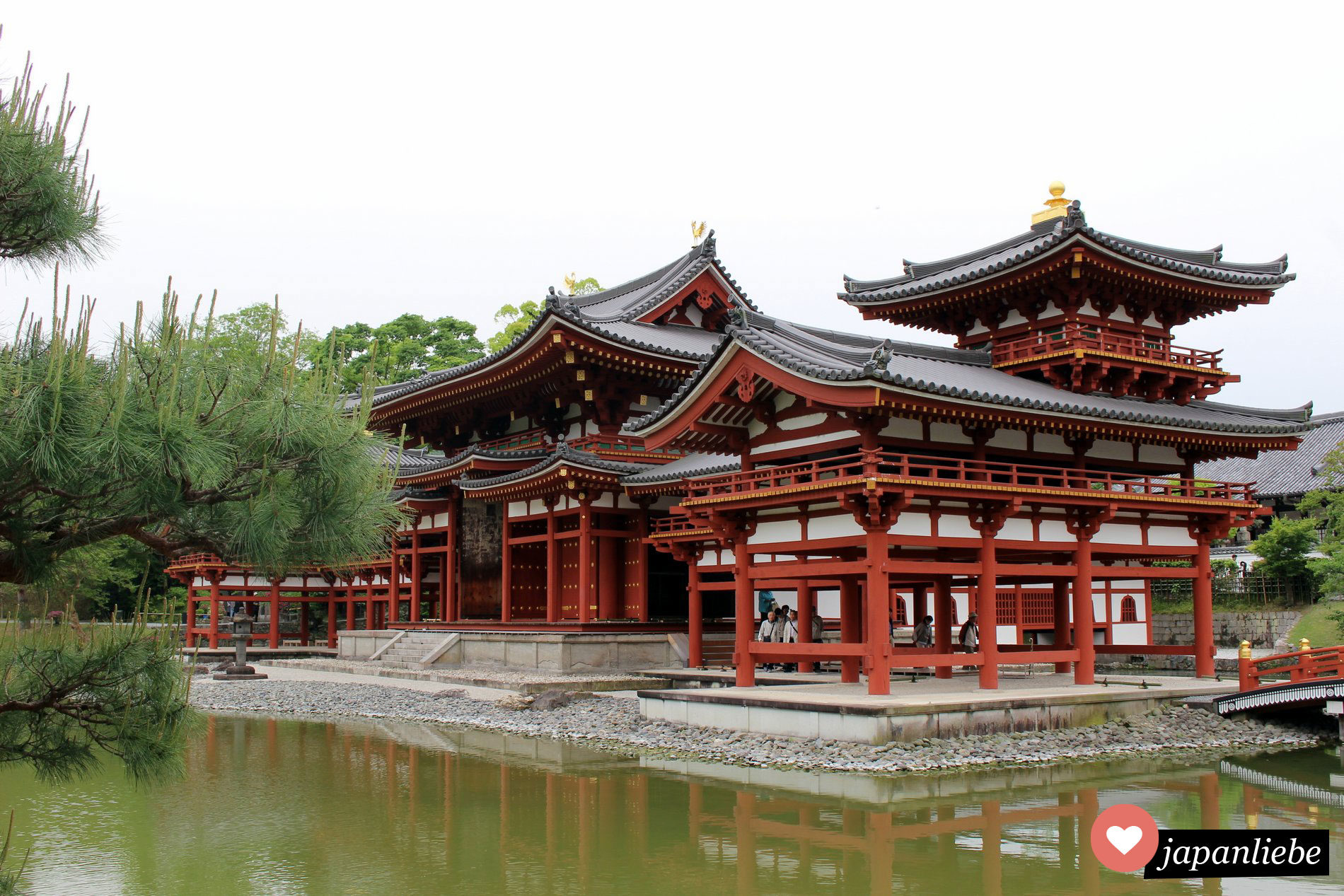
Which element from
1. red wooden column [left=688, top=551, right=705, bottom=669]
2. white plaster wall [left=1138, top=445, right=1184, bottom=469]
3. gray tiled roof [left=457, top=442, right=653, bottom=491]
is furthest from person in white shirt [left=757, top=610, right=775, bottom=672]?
white plaster wall [left=1138, top=445, right=1184, bottom=469]

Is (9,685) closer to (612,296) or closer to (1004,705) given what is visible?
(1004,705)

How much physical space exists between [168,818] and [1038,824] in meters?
9.49

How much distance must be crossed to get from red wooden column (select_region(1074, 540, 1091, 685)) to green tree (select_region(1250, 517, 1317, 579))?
16.8 meters

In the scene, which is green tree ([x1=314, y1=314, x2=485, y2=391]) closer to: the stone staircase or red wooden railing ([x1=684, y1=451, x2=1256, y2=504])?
the stone staircase

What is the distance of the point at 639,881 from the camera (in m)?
9.77

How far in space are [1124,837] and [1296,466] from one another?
115 feet

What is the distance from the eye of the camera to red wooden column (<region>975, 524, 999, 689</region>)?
17.6 metres

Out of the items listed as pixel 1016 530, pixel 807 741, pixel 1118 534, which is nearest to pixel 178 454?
pixel 807 741

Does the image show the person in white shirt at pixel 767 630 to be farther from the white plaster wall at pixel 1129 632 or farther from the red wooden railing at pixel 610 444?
the white plaster wall at pixel 1129 632

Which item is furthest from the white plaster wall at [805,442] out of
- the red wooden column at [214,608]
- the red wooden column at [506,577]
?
the red wooden column at [214,608]

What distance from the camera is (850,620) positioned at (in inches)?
801

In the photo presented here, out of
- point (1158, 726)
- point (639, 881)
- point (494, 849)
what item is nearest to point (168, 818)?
point (494, 849)

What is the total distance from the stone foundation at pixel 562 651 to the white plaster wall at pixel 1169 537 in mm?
10793

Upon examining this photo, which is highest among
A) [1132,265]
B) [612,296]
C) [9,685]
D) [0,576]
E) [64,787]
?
[612,296]
